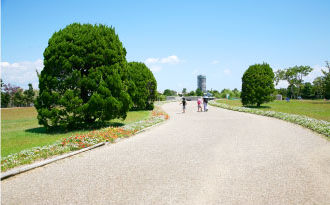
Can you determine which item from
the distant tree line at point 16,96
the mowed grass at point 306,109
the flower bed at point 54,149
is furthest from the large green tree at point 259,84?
the distant tree line at point 16,96

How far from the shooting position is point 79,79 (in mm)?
12203

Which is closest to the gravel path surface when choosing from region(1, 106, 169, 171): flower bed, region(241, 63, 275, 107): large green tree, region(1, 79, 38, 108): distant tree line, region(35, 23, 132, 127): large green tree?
region(1, 106, 169, 171): flower bed

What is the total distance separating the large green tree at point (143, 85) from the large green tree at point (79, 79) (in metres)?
12.3

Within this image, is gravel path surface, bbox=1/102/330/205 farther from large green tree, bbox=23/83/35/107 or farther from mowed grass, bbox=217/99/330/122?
large green tree, bbox=23/83/35/107

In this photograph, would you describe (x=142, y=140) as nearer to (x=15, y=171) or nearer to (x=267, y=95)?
(x=15, y=171)

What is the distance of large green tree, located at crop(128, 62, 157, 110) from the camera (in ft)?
85.8

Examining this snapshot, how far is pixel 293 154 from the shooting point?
7160 mm

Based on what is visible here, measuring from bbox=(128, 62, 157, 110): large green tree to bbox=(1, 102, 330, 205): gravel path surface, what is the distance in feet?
59.1

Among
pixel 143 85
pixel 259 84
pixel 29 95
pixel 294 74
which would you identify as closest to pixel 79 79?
pixel 143 85

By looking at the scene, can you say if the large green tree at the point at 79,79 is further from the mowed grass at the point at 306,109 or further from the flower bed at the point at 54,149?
the mowed grass at the point at 306,109

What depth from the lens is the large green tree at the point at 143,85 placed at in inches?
1029

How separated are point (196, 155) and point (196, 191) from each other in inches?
104

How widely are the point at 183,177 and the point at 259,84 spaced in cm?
2708

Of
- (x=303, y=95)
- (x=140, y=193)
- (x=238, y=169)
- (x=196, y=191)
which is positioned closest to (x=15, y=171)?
(x=140, y=193)
